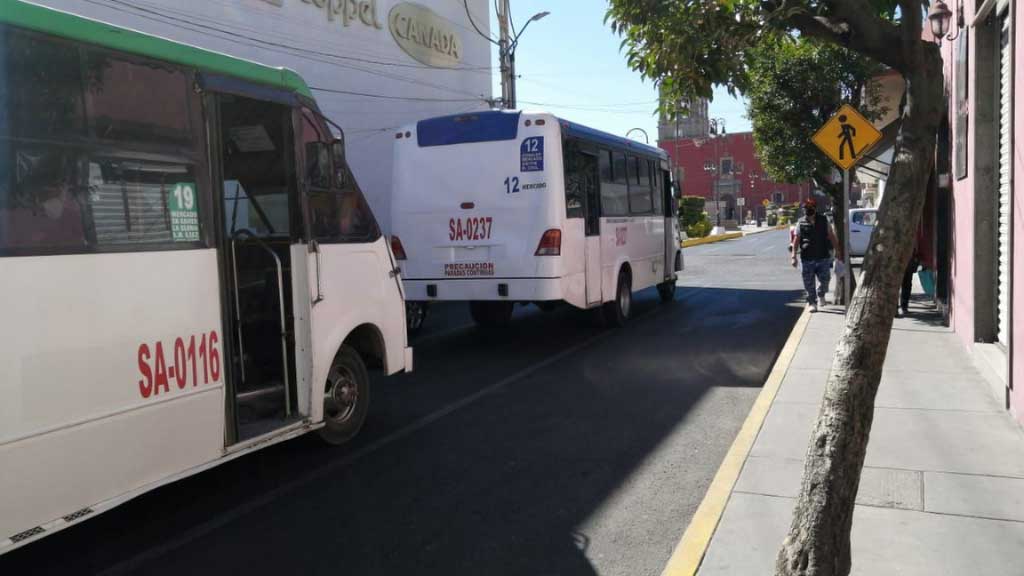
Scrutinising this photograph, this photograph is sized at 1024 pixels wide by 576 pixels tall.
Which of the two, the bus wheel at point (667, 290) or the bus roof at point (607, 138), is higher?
the bus roof at point (607, 138)

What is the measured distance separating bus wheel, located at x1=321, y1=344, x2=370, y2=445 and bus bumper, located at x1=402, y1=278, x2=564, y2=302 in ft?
12.7

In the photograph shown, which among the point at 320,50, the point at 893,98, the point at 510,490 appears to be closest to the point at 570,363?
the point at 510,490

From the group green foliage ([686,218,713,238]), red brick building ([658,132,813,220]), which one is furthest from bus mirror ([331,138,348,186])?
red brick building ([658,132,813,220])

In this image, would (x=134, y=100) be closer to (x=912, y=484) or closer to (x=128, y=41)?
(x=128, y=41)

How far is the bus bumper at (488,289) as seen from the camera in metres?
10.2

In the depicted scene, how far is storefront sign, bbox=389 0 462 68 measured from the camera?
71.4ft

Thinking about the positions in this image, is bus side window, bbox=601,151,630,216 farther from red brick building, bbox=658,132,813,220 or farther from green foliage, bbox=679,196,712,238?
red brick building, bbox=658,132,813,220

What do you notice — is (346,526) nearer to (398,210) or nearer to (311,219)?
(311,219)

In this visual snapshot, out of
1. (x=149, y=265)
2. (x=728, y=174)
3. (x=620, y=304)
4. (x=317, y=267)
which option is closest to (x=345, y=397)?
(x=317, y=267)

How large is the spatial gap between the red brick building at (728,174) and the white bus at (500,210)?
7827cm

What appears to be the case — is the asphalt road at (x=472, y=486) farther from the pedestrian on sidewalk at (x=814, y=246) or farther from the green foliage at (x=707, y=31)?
A: the pedestrian on sidewalk at (x=814, y=246)

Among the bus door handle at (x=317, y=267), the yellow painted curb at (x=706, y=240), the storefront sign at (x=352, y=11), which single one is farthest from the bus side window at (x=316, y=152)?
the yellow painted curb at (x=706, y=240)

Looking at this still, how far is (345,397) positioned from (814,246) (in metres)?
8.80

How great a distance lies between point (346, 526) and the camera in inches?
188
